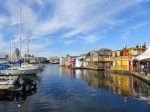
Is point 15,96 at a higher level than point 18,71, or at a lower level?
lower

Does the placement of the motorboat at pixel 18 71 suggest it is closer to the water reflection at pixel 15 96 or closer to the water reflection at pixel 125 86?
the water reflection at pixel 125 86

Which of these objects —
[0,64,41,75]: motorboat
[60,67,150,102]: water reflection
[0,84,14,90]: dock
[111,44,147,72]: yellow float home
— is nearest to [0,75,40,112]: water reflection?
[0,84,14,90]: dock

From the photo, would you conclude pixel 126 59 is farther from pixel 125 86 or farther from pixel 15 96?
pixel 15 96

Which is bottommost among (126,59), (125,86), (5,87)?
(125,86)

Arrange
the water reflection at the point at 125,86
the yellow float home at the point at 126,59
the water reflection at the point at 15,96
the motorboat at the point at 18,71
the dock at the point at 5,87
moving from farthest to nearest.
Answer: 1. the yellow float home at the point at 126,59
2. the motorboat at the point at 18,71
3. the water reflection at the point at 125,86
4. the dock at the point at 5,87
5. the water reflection at the point at 15,96

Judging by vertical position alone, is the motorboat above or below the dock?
above

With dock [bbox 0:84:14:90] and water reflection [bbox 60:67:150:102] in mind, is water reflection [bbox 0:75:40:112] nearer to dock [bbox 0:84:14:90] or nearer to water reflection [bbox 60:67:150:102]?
dock [bbox 0:84:14:90]

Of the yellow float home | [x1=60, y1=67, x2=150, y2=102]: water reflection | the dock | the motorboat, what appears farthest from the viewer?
the yellow float home

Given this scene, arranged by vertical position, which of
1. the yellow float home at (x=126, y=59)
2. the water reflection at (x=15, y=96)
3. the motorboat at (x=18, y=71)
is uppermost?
the yellow float home at (x=126, y=59)

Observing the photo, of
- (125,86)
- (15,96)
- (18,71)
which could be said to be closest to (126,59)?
(18,71)

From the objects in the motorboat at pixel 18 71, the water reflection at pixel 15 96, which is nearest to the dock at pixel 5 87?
the water reflection at pixel 15 96

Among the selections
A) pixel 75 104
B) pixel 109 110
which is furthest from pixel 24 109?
pixel 109 110

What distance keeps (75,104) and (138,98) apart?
32.9ft

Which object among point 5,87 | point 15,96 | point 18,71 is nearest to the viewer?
point 5,87
